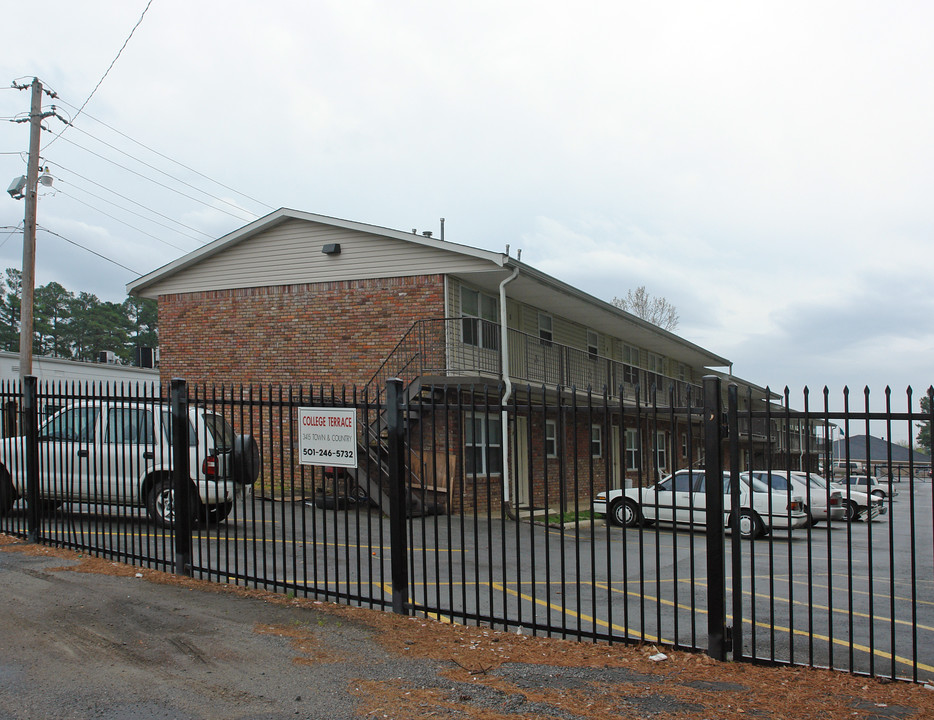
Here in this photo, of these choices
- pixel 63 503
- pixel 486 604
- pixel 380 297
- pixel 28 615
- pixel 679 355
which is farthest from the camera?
pixel 679 355

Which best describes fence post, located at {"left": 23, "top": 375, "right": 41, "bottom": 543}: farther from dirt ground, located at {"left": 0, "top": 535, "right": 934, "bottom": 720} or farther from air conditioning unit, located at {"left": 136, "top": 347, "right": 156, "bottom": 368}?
air conditioning unit, located at {"left": 136, "top": 347, "right": 156, "bottom": 368}

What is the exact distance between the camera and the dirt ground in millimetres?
4426

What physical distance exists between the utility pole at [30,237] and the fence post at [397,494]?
1435 cm

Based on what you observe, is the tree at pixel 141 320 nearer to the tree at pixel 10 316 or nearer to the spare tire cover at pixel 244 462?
the tree at pixel 10 316

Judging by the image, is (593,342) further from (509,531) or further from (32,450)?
(32,450)

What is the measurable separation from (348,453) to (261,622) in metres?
1.47

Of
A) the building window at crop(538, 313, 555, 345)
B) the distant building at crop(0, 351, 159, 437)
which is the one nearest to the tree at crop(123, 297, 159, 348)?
the distant building at crop(0, 351, 159, 437)

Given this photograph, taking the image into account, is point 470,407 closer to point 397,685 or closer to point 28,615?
point 397,685

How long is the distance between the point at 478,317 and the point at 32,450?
10.9 metres

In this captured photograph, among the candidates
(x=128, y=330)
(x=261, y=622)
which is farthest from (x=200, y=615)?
(x=128, y=330)

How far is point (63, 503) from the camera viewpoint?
355 inches

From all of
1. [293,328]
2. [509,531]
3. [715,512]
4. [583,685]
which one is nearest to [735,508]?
[715,512]

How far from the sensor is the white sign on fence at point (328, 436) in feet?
21.5

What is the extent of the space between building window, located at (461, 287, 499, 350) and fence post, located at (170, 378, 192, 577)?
10.7 meters
